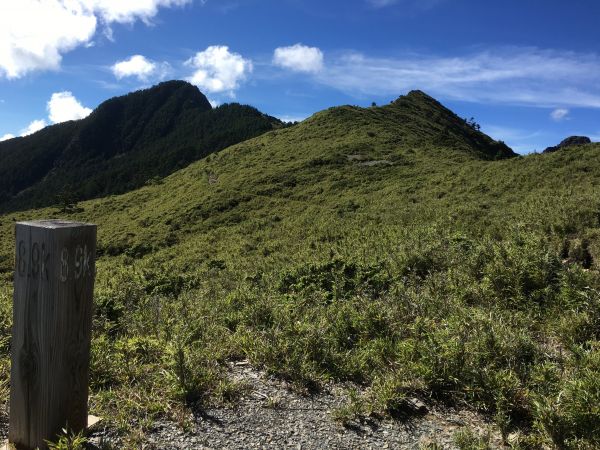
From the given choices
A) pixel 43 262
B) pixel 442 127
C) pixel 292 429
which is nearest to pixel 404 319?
pixel 292 429

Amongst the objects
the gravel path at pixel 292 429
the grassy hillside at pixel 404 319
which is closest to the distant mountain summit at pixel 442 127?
the grassy hillside at pixel 404 319

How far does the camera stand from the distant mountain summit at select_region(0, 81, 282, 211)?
113500 mm

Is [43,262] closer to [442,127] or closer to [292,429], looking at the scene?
[292,429]

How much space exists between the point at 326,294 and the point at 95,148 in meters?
163

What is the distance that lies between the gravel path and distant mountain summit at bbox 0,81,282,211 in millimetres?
94337

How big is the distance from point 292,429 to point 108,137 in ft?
565

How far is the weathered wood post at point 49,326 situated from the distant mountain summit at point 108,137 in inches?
3740

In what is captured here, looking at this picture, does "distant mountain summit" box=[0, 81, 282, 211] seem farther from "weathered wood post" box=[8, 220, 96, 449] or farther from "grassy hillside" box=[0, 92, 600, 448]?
"weathered wood post" box=[8, 220, 96, 449]

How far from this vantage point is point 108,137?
157375 millimetres

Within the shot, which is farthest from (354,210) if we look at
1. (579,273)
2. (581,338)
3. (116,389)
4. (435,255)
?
(116,389)

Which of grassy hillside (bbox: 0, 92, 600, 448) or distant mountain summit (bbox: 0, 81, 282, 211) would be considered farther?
distant mountain summit (bbox: 0, 81, 282, 211)

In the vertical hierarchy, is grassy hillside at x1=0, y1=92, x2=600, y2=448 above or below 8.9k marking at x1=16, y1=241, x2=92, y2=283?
below

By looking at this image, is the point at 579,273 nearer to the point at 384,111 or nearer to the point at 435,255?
the point at 435,255

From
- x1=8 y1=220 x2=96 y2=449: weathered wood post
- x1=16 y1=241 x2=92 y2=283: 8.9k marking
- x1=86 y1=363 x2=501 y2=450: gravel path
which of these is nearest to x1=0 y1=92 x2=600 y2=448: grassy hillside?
x1=86 y1=363 x2=501 y2=450: gravel path
